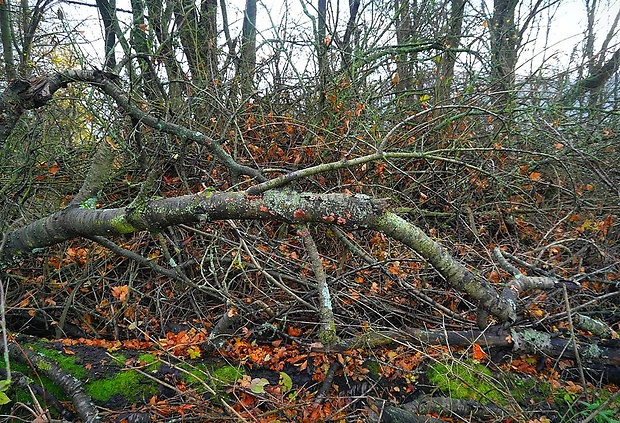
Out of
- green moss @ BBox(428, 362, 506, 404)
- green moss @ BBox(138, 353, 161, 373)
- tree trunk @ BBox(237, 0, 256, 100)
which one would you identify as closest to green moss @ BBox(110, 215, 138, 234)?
green moss @ BBox(138, 353, 161, 373)

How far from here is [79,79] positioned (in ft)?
Answer: 8.89

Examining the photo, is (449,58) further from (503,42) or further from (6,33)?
(6,33)

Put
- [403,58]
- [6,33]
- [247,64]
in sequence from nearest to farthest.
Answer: [247,64], [403,58], [6,33]

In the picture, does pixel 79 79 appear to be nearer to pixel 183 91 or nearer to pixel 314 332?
pixel 314 332

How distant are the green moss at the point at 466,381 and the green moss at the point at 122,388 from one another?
1.84m

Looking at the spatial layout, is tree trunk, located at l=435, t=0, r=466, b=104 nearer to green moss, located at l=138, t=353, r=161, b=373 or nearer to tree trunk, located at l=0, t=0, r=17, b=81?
green moss, located at l=138, t=353, r=161, b=373

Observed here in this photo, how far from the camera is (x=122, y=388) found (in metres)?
2.37

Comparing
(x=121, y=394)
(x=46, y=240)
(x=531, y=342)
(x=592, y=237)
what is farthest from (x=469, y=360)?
(x=46, y=240)

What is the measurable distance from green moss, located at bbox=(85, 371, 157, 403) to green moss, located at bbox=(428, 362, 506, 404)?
6.04 feet

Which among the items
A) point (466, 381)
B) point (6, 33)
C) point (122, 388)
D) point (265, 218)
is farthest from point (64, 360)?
point (6, 33)

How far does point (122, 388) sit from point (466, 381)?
2.22 meters

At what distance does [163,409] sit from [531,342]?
2599 mm

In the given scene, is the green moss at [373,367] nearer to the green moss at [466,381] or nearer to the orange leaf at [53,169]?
the green moss at [466,381]

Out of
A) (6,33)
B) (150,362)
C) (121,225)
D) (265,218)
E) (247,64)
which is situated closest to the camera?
(265,218)
